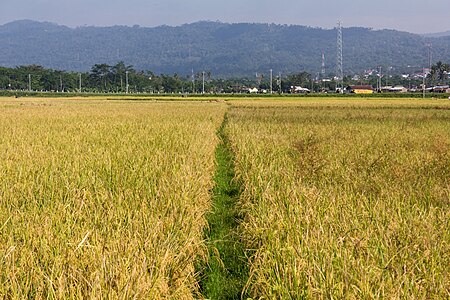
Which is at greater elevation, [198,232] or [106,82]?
[106,82]

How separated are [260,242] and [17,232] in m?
2.23

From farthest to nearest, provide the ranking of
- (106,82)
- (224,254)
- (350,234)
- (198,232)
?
1. (106,82)
2. (224,254)
3. (198,232)
4. (350,234)

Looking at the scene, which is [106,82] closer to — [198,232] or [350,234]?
[198,232]

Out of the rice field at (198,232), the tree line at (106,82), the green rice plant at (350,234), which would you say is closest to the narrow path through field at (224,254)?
the rice field at (198,232)

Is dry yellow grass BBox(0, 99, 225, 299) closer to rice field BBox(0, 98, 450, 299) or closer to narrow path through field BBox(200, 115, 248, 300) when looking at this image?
rice field BBox(0, 98, 450, 299)

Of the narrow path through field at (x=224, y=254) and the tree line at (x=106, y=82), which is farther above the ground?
the tree line at (x=106, y=82)

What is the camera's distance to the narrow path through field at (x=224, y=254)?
441cm

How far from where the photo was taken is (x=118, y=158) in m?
8.35

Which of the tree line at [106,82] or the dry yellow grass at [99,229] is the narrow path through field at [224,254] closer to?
the dry yellow grass at [99,229]

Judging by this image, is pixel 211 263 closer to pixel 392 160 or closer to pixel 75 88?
pixel 392 160

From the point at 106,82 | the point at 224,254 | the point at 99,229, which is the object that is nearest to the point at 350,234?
the point at 224,254

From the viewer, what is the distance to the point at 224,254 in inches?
209

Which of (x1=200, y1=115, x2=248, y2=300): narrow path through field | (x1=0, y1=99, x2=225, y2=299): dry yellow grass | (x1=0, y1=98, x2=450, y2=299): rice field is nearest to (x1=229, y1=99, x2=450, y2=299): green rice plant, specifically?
(x1=0, y1=98, x2=450, y2=299): rice field

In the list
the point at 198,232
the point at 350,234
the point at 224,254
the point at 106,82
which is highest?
the point at 106,82
